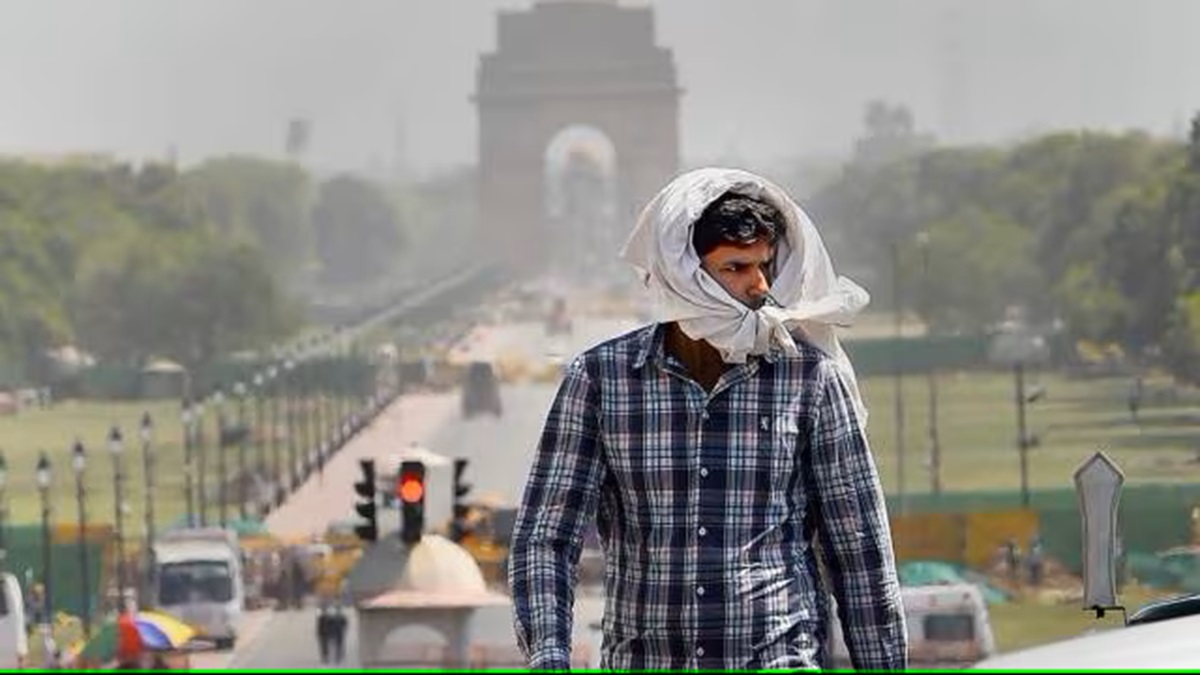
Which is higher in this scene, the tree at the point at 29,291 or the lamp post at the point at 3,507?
the tree at the point at 29,291

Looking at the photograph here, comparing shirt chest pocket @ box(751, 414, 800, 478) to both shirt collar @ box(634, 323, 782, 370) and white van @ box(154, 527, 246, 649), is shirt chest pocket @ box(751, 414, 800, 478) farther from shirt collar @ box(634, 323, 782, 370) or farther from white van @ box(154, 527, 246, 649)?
white van @ box(154, 527, 246, 649)

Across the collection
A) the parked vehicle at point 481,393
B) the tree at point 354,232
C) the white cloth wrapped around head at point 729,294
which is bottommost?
the white cloth wrapped around head at point 729,294

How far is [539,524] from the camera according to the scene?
10.4 ft

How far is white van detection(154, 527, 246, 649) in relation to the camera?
41.5m

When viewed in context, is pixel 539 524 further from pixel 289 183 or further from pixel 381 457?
pixel 289 183

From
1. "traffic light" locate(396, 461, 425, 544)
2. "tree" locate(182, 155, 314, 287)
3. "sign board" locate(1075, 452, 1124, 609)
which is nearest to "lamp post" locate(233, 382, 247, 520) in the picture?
"tree" locate(182, 155, 314, 287)

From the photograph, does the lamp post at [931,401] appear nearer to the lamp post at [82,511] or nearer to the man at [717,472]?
the lamp post at [82,511]

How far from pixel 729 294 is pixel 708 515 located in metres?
0.20

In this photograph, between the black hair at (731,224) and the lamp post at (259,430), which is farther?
the lamp post at (259,430)

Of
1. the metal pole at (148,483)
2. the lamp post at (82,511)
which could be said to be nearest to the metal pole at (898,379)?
the metal pole at (148,483)

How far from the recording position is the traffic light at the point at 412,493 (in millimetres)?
16406

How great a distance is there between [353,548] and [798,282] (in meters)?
41.5

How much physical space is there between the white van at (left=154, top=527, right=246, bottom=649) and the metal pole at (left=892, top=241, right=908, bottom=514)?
30.8 feet

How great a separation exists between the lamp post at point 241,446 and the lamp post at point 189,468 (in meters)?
0.65
